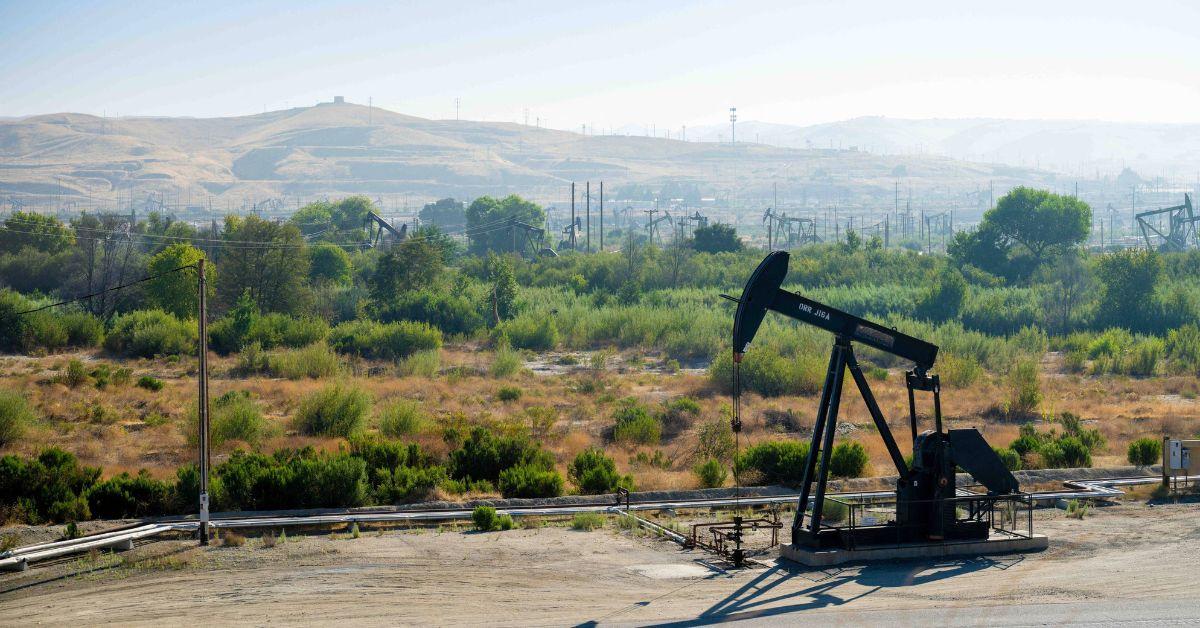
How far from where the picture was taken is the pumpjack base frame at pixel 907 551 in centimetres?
1656

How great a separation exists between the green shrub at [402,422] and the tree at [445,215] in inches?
5667

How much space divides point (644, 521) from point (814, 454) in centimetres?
401

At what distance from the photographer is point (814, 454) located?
16.7 meters

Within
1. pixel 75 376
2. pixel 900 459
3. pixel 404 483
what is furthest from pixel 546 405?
pixel 900 459

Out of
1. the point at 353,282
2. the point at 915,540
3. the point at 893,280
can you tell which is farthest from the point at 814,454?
the point at 893,280

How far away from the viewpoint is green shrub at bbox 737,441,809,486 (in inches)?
942

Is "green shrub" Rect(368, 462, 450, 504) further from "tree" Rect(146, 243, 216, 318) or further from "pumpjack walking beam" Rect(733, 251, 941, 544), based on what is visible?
"tree" Rect(146, 243, 216, 318)

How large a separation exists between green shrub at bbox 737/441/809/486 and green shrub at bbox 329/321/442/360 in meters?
25.5

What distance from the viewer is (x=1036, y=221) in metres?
86.9

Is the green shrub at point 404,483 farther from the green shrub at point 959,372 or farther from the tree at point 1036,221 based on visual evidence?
the tree at point 1036,221

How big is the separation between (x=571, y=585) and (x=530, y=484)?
285 inches

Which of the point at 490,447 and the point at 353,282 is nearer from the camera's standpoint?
the point at 490,447

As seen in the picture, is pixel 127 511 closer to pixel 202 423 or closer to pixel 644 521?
pixel 202 423

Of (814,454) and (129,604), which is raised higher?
(814,454)
